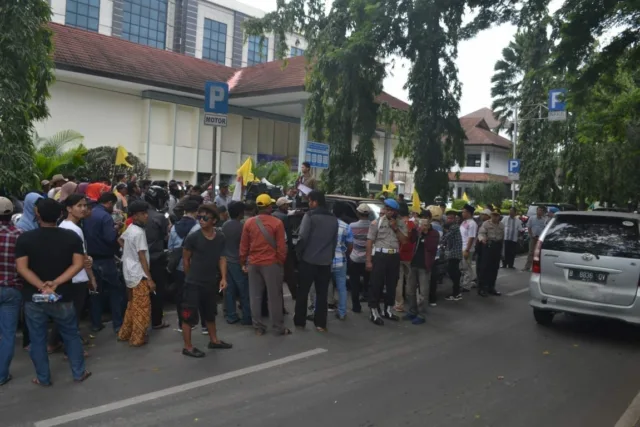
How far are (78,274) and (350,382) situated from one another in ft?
10.2

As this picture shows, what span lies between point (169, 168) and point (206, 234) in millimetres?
20910

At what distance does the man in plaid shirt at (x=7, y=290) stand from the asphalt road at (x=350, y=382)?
38cm

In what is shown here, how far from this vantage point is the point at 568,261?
8.33 m

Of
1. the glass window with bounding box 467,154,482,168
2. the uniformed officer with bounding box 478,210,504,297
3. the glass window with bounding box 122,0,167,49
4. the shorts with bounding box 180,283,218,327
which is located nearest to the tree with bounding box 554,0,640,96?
the uniformed officer with bounding box 478,210,504,297

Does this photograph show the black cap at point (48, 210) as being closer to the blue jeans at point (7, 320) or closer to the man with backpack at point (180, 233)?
the blue jeans at point (7, 320)

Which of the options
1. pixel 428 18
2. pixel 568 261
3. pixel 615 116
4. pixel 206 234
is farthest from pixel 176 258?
pixel 615 116

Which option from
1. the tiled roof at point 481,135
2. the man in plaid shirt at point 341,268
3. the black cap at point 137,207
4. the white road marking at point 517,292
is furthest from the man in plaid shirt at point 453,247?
the tiled roof at point 481,135

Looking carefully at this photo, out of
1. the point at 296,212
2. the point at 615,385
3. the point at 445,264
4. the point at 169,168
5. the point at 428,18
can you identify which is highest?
the point at 428,18

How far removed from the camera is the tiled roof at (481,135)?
5438 centimetres

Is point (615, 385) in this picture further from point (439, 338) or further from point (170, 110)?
point (170, 110)

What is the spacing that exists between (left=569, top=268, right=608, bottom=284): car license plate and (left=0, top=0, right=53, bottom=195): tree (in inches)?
378

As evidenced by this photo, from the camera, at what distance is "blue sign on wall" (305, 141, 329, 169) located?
570 inches

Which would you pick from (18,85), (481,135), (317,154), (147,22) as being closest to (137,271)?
(18,85)

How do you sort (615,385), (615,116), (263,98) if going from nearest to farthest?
(615,385), (615,116), (263,98)
